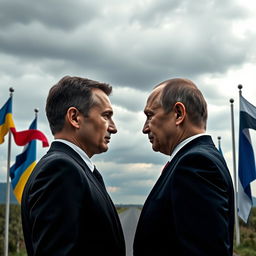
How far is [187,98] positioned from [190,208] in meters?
0.65

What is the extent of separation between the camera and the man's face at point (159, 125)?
9.94 ft

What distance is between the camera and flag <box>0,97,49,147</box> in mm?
13922

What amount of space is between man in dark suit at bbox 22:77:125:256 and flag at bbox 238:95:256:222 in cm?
1112

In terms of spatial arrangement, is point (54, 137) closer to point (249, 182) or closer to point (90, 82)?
point (90, 82)

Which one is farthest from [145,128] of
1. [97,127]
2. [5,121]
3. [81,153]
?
[5,121]

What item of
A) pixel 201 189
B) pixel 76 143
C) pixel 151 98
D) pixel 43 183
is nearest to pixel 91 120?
pixel 76 143

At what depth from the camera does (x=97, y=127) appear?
128 inches

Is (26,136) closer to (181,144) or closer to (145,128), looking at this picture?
(145,128)

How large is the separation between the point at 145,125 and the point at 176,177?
628mm

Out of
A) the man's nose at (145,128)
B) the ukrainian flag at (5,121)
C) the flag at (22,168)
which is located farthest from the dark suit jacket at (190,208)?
the ukrainian flag at (5,121)

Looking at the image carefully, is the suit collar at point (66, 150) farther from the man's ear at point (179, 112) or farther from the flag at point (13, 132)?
the flag at point (13, 132)

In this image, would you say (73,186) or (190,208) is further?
(73,186)

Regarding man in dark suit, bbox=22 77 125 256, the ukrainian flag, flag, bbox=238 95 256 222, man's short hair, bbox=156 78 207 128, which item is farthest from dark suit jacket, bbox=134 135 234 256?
the ukrainian flag

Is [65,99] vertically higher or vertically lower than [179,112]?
higher
